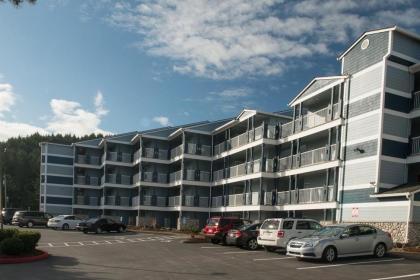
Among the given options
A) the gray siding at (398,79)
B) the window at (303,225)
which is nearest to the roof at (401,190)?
the window at (303,225)

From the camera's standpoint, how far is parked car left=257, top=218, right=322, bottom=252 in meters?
22.7

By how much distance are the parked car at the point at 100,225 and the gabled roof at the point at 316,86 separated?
59.0 feet

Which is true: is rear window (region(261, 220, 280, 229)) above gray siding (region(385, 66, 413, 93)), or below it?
below

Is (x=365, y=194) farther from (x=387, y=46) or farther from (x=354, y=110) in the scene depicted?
(x=387, y=46)

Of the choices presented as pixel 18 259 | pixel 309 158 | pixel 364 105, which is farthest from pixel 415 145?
pixel 18 259

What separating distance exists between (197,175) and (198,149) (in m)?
2.68

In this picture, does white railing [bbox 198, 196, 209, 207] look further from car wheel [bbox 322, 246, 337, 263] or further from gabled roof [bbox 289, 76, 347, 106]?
car wheel [bbox 322, 246, 337, 263]

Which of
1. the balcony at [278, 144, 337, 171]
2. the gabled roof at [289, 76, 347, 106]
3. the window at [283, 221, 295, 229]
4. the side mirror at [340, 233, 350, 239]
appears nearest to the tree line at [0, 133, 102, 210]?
the balcony at [278, 144, 337, 171]

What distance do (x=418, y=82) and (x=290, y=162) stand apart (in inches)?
435

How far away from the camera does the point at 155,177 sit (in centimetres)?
5441

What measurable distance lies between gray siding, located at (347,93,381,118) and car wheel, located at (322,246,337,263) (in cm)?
1234

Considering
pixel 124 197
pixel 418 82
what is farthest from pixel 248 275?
pixel 124 197

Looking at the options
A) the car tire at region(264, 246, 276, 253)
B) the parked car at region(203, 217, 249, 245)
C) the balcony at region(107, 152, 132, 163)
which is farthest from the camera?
the balcony at region(107, 152, 132, 163)

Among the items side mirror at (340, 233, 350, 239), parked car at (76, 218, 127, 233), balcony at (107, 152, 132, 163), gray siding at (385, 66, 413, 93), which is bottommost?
parked car at (76, 218, 127, 233)
